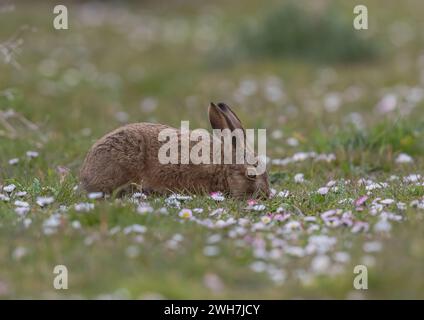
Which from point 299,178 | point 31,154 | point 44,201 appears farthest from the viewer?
point 31,154

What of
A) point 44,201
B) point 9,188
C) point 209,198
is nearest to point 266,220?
point 209,198

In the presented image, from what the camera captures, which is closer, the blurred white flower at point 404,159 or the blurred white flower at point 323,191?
the blurred white flower at point 323,191

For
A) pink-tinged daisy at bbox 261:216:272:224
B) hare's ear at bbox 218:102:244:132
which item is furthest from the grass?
hare's ear at bbox 218:102:244:132

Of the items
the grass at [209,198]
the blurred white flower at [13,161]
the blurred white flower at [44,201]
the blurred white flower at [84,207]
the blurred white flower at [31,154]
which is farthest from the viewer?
the blurred white flower at [31,154]

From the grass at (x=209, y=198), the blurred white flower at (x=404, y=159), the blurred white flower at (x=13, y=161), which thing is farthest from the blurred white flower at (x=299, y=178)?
the blurred white flower at (x=13, y=161)

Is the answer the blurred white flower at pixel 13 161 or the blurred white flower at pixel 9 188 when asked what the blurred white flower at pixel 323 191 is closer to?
the blurred white flower at pixel 9 188

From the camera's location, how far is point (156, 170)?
7.30 meters

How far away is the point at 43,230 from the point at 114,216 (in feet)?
1.78

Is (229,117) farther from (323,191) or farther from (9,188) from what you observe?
(9,188)

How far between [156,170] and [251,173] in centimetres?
86

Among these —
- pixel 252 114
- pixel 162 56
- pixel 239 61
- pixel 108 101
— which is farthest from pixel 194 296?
pixel 162 56

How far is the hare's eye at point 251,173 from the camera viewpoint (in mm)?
7204

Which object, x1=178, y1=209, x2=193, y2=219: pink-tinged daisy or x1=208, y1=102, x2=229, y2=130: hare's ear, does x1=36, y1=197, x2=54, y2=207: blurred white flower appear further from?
x1=208, y1=102, x2=229, y2=130: hare's ear

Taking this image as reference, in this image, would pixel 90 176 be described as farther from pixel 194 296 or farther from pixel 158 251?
pixel 194 296
